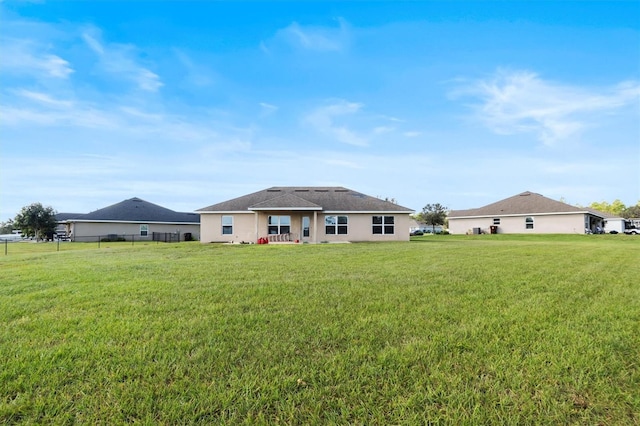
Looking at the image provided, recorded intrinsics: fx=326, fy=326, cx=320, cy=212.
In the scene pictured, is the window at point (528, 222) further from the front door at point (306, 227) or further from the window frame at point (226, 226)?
the window frame at point (226, 226)

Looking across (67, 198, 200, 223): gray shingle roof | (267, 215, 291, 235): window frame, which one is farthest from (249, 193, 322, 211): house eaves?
(67, 198, 200, 223): gray shingle roof

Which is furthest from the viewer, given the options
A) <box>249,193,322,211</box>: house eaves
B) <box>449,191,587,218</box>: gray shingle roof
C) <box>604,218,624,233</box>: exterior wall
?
<box>604,218,624,233</box>: exterior wall

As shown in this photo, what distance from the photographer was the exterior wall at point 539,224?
33122mm

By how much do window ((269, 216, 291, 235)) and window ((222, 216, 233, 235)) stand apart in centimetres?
301

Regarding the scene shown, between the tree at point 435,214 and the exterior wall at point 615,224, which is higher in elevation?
the tree at point 435,214

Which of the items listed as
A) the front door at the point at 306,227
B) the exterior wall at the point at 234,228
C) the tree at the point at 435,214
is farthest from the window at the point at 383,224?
the tree at the point at 435,214

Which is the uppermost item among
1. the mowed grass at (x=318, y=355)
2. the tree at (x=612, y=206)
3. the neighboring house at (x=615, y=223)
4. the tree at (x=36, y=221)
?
the tree at (x=612, y=206)

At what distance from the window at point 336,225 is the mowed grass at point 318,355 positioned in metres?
18.3

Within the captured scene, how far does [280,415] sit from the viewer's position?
2.36 meters

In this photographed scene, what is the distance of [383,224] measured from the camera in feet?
79.8

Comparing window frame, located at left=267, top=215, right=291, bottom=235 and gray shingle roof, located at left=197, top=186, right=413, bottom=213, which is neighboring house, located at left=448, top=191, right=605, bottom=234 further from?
window frame, located at left=267, top=215, right=291, bottom=235

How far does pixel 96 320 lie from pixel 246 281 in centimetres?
286

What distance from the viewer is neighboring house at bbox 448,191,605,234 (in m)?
33.4

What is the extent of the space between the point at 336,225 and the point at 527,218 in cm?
2420
